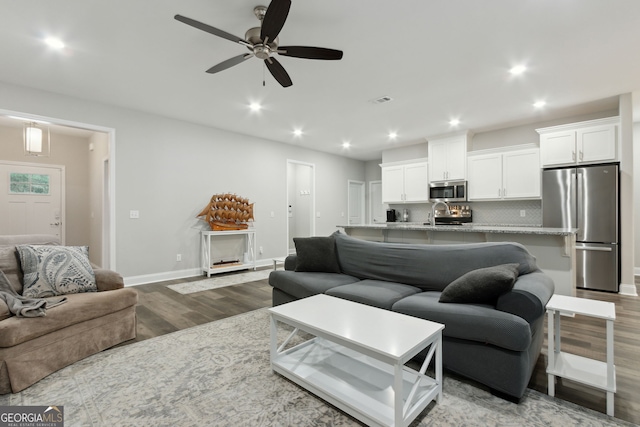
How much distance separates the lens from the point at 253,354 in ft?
7.82

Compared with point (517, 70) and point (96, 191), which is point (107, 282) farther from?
point (517, 70)

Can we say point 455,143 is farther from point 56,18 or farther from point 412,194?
point 56,18

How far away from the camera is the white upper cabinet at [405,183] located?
658cm

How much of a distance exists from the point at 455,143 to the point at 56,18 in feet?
20.0

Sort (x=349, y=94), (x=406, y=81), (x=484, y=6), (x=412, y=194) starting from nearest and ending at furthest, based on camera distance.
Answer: (x=484, y=6), (x=406, y=81), (x=349, y=94), (x=412, y=194)

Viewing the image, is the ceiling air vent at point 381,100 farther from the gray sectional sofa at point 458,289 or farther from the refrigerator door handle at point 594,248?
the refrigerator door handle at point 594,248

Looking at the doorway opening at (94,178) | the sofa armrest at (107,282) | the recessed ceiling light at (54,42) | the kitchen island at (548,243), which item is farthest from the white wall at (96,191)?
the kitchen island at (548,243)

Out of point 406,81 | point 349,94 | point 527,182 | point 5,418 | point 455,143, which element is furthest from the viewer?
point 455,143

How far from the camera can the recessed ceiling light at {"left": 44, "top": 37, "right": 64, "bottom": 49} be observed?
2791 mm

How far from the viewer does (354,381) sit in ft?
6.02

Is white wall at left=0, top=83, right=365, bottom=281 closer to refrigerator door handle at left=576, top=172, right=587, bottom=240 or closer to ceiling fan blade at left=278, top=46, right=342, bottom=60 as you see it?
ceiling fan blade at left=278, top=46, right=342, bottom=60

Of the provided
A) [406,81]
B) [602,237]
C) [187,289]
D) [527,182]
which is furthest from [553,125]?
[187,289]

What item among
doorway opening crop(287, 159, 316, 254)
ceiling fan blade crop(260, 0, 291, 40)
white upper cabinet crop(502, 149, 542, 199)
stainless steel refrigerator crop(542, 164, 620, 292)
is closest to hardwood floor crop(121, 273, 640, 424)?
stainless steel refrigerator crop(542, 164, 620, 292)

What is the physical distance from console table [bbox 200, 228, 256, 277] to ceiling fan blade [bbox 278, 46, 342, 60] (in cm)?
362
